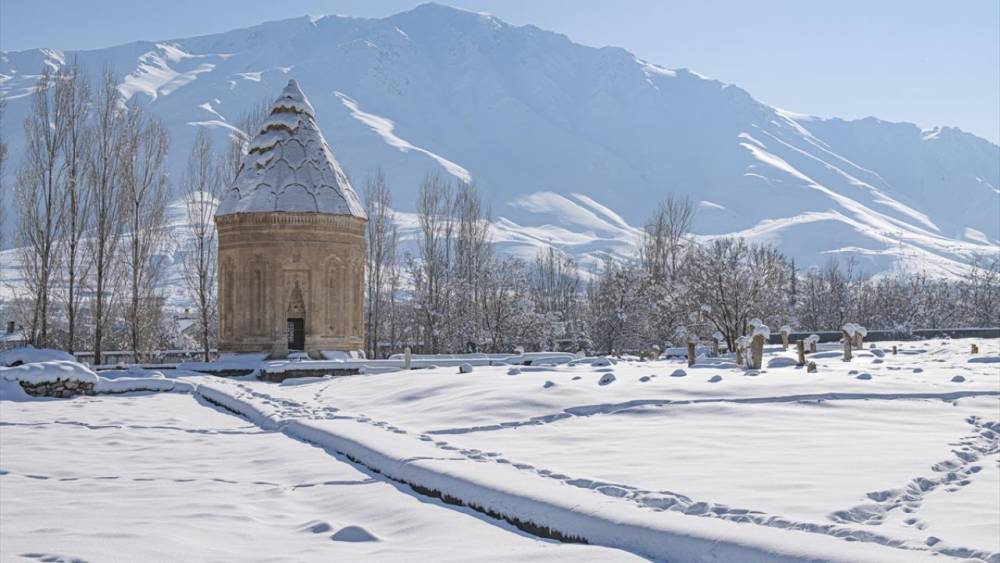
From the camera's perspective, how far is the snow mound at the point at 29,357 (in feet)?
67.2

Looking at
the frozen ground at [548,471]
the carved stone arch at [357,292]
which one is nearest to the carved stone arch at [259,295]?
the carved stone arch at [357,292]

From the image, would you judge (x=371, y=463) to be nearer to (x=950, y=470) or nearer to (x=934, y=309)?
(x=950, y=470)

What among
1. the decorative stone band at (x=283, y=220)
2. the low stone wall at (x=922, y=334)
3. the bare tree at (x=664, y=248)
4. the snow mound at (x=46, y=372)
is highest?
the bare tree at (x=664, y=248)

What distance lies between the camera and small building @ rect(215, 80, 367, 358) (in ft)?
97.3

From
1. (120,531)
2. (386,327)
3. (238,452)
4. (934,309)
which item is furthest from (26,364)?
(934,309)

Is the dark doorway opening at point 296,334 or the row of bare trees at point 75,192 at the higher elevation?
the row of bare trees at point 75,192

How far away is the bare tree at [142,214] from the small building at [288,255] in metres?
5.28

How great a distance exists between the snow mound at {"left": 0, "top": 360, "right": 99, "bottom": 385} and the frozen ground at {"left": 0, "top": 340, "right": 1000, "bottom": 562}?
105 inches

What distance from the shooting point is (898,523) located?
6.90m

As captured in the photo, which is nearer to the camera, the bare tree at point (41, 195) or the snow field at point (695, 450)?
the snow field at point (695, 450)

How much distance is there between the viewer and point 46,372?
64.4 feet

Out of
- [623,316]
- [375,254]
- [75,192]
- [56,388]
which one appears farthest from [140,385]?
[623,316]

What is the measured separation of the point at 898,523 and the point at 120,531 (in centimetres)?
514

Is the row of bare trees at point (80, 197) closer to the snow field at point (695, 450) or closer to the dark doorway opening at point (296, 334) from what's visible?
the dark doorway opening at point (296, 334)
